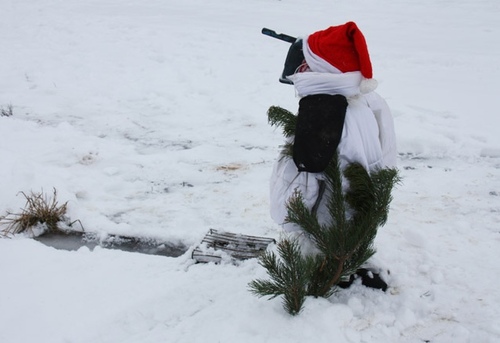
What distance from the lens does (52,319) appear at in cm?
264

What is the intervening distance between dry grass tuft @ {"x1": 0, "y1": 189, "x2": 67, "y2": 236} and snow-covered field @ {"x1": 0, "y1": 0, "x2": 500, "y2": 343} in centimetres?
16

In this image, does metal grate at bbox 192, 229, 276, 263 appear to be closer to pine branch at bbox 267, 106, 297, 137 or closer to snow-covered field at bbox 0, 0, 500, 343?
snow-covered field at bbox 0, 0, 500, 343

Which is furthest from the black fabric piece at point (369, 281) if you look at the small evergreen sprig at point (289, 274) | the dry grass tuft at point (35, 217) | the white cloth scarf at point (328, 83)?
the dry grass tuft at point (35, 217)

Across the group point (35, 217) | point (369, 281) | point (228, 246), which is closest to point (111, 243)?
point (35, 217)

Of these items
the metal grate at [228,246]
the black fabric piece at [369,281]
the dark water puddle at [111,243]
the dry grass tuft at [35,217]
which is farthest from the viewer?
the dry grass tuft at [35,217]

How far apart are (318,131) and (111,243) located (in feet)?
6.93

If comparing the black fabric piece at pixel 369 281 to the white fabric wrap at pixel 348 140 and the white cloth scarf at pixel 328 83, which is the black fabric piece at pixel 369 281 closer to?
the white fabric wrap at pixel 348 140

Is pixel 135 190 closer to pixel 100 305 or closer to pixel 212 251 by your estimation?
pixel 212 251

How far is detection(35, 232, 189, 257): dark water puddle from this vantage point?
3.51 m

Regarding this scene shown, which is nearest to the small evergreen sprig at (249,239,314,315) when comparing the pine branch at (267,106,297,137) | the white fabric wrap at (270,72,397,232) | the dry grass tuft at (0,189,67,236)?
the white fabric wrap at (270,72,397,232)

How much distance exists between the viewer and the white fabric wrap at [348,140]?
2391 mm

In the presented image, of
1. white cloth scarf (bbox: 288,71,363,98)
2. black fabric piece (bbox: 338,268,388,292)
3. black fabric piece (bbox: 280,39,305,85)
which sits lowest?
black fabric piece (bbox: 338,268,388,292)

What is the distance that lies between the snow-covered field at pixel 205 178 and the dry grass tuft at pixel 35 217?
Result: 164 mm

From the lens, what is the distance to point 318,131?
7.59 feet
